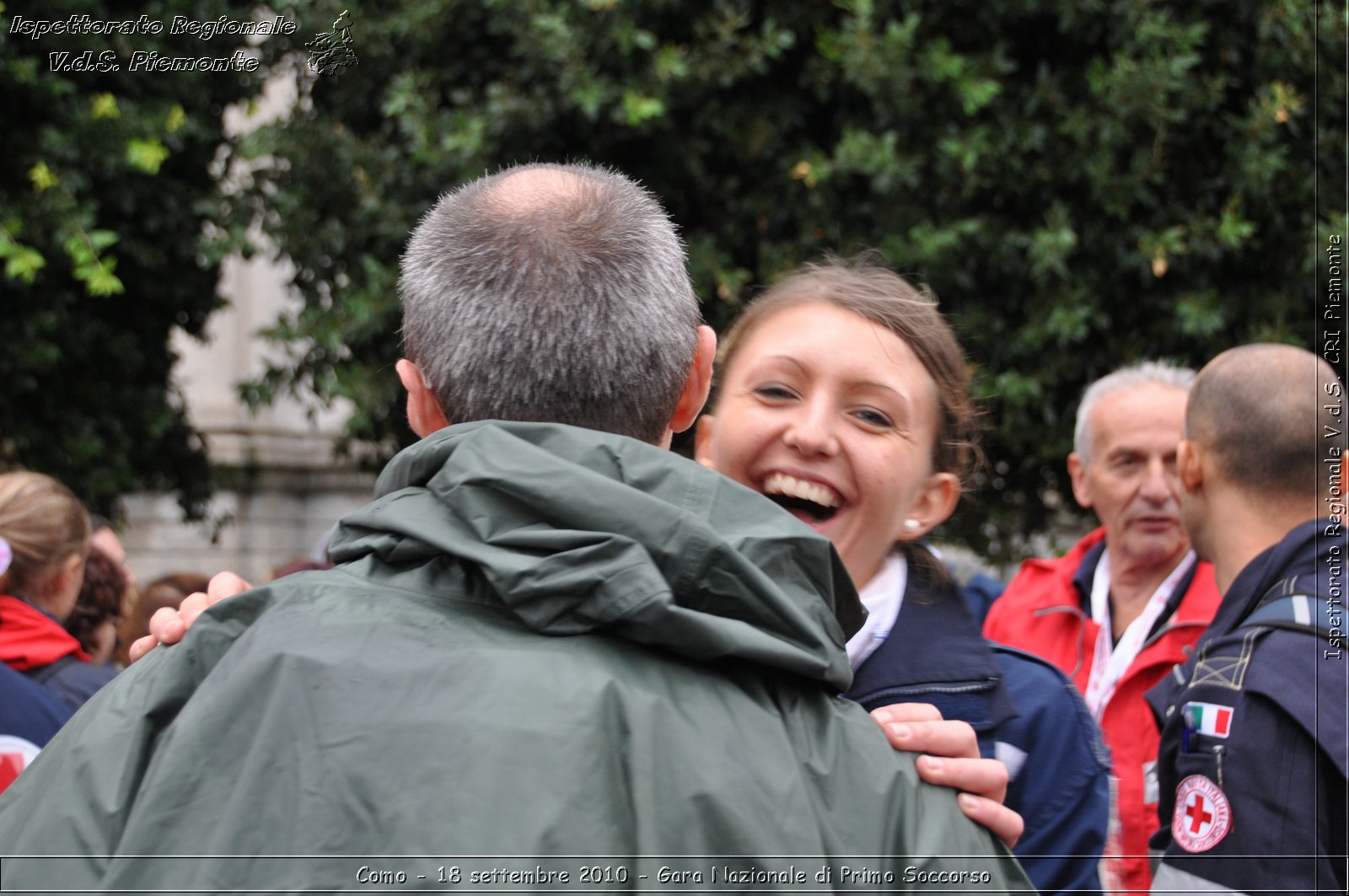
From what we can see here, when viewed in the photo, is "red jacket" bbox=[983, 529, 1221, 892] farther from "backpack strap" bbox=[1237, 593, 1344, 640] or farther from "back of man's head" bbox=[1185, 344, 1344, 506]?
"back of man's head" bbox=[1185, 344, 1344, 506]

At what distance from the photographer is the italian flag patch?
2.48m

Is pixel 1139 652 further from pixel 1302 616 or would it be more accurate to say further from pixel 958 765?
pixel 958 765

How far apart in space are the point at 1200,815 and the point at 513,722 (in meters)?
1.83

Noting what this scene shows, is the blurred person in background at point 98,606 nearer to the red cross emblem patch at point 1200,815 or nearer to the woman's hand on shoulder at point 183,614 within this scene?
the woman's hand on shoulder at point 183,614

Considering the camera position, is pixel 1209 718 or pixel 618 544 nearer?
pixel 618 544

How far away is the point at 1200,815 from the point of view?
2.48m

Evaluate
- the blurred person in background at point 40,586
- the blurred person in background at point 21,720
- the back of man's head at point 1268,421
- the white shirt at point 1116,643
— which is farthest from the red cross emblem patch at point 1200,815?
the blurred person in background at point 40,586

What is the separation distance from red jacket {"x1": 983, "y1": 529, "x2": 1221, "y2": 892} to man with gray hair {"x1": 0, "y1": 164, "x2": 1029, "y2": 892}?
1836 mm

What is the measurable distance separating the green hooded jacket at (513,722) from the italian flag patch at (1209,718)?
1397 millimetres

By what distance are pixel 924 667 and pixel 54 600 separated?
8.81 feet

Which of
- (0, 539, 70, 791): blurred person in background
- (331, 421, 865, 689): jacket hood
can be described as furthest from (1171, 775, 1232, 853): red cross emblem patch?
(0, 539, 70, 791): blurred person in background

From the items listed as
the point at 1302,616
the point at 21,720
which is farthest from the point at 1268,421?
the point at 21,720

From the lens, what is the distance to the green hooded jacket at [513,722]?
112 cm

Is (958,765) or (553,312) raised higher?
(553,312)
